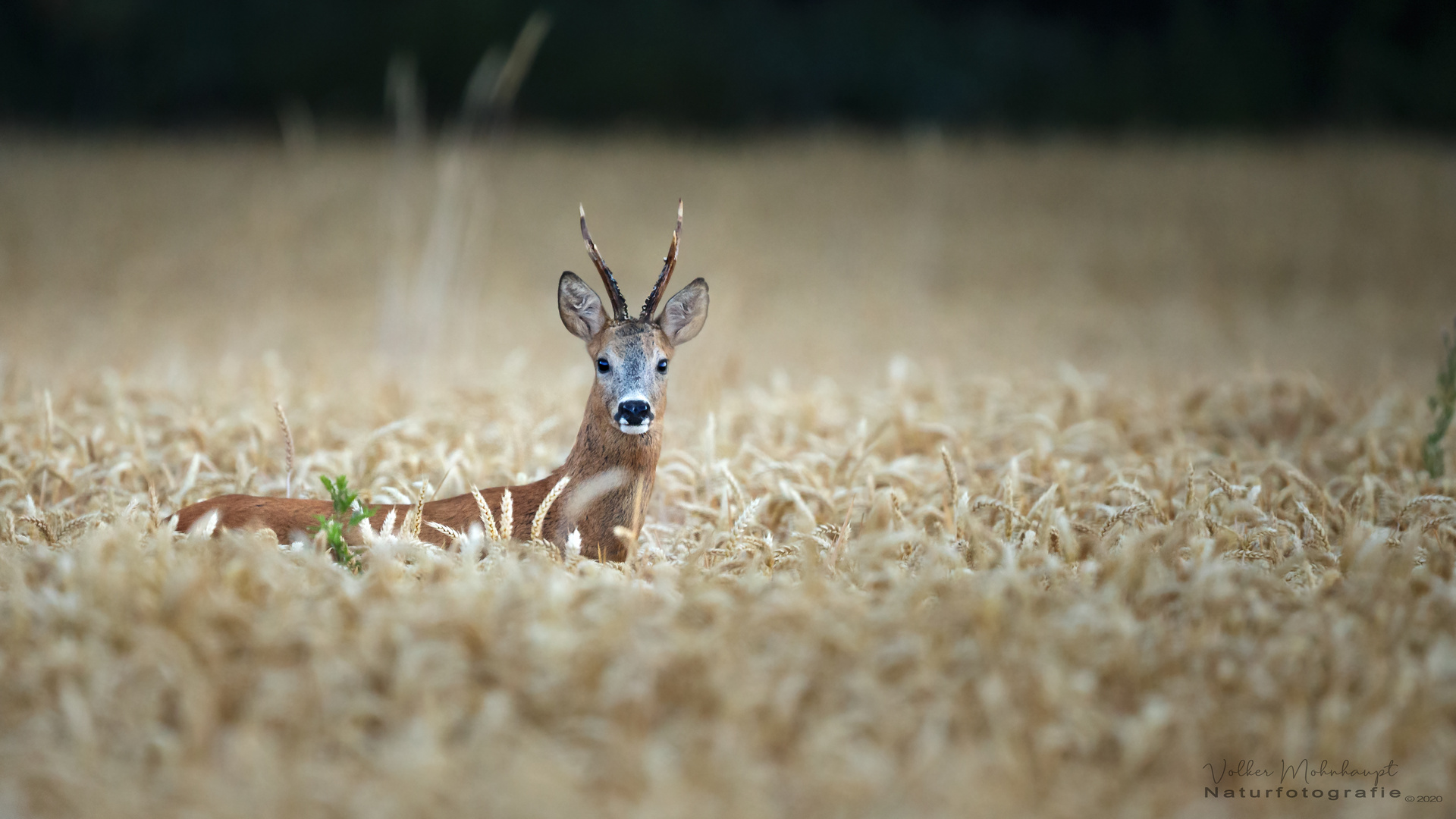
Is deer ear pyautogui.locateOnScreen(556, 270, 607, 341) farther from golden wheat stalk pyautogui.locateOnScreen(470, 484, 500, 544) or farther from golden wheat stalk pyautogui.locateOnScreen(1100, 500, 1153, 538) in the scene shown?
golden wheat stalk pyautogui.locateOnScreen(1100, 500, 1153, 538)

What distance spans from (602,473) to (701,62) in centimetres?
1437

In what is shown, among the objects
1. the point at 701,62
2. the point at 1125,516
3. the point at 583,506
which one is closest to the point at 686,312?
the point at 583,506

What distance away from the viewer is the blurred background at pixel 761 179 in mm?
8492

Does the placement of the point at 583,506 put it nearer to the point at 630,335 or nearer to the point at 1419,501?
the point at 630,335

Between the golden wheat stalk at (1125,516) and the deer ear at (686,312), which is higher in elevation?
the deer ear at (686,312)

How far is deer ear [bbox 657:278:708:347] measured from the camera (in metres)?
2.93

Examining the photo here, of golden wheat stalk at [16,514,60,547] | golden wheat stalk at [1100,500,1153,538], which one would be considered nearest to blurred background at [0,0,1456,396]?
golden wheat stalk at [1100,500,1153,538]

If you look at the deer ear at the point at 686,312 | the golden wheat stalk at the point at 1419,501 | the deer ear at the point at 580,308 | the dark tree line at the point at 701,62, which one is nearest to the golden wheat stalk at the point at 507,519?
the deer ear at the point at 580,308

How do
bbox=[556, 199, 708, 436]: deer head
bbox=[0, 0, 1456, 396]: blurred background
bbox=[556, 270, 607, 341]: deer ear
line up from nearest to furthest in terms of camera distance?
bbox=[556, 199, 708, 436]: deer head, bbox=[556, 270, 607, 341]: deer ear, bbox=[0, 0, 1456, 396]: blurred background

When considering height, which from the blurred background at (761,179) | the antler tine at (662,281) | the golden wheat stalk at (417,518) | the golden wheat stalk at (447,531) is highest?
the blurred background at (761,179)

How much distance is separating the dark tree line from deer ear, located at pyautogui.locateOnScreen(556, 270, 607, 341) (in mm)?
12885

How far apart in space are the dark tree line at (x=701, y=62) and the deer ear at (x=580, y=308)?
12885 millimetres

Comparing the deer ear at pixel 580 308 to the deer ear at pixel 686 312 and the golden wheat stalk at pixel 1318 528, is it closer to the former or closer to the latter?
the deer ear at pixel 686 312

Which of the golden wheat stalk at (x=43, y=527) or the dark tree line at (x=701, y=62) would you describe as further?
the dark tree line at (x=701, y=62)
